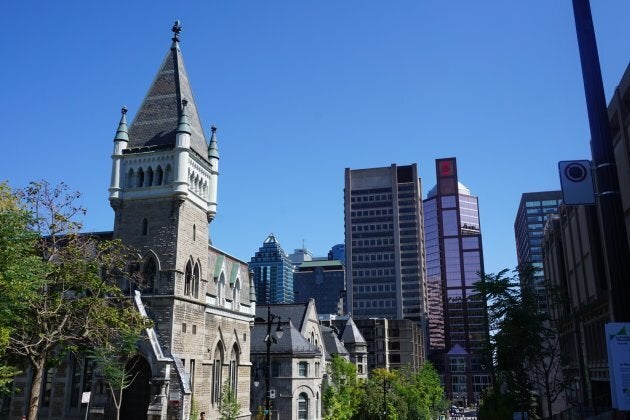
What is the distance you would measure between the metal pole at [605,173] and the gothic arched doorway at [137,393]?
2959 cm

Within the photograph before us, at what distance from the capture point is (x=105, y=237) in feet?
131

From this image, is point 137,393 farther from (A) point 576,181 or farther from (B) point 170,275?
(A) point 576,181

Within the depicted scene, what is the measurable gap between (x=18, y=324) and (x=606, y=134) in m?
28.9

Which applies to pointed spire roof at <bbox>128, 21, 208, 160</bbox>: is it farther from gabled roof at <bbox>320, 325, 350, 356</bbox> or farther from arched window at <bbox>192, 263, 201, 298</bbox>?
gabled roof at <bbox>320, 325, 350, 356</bbox>

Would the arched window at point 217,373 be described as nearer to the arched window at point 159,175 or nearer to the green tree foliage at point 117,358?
the green tree foliage at point 117,358

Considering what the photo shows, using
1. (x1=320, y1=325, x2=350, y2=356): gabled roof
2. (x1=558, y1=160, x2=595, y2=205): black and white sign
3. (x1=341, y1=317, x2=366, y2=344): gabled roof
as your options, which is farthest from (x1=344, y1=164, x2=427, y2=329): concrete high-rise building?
(x1=558, y1=160, x2=595, y2=205): black and white sign

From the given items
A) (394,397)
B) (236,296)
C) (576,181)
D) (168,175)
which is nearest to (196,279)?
(168,175)

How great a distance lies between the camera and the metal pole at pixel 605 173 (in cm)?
771

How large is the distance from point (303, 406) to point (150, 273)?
2480cm

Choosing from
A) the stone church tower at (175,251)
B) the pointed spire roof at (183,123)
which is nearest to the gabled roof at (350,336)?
the stone church tower at (175,251)

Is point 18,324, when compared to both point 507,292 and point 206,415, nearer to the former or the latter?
point 206,415

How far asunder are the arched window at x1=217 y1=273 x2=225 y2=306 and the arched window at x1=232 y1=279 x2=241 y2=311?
2141 millimetres

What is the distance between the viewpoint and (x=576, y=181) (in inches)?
344

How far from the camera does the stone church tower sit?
3262cm
